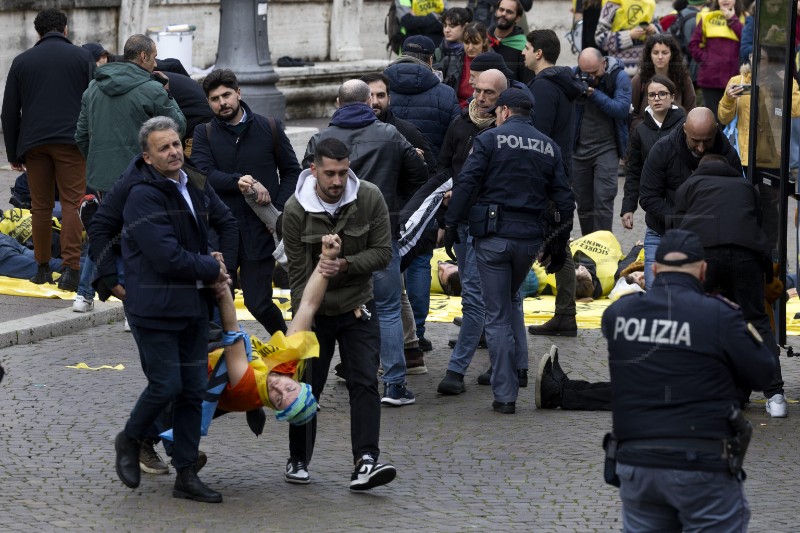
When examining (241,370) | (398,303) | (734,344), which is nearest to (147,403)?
(241,370)

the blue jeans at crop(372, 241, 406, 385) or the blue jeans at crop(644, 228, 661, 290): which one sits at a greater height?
the blue jeans at crop(644, 228, 661, 290)

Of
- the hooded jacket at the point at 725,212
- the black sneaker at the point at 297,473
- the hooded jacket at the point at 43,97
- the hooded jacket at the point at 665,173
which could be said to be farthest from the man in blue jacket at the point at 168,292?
the hooded jacket at the point at 43,97

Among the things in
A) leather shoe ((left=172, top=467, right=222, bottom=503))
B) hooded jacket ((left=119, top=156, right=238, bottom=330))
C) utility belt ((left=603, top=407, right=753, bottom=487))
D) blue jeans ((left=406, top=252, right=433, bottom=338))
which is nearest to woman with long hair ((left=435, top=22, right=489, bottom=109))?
blue jeans ((left=406, top=252, right=433, bottom=338))

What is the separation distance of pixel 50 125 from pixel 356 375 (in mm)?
4894

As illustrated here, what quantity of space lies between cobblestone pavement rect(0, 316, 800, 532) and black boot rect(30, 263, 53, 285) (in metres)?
2.16

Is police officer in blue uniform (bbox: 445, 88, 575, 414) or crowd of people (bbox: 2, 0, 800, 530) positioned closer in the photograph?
crowd of people (bbox: 2, 0, 800, 530)

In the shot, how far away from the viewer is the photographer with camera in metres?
12.1

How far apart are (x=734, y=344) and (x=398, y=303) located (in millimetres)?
3477

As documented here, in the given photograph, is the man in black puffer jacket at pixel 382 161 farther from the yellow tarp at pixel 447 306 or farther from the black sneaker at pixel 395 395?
the yellow tarp at pixel 447 306

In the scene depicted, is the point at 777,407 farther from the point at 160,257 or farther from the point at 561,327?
the point at 160,257

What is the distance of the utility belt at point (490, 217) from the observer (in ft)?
26.9

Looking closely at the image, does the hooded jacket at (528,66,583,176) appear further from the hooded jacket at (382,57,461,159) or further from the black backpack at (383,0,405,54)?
the black backpack at (383,0,405,54)

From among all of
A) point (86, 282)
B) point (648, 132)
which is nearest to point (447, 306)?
point (648, 132)

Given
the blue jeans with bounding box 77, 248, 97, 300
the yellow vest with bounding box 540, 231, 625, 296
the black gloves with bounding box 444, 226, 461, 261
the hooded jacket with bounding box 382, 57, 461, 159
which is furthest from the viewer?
the yellow vest with bounding box 540, 231, 625, 296
